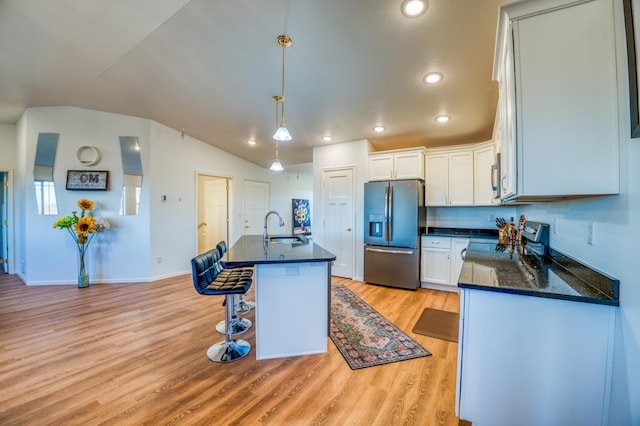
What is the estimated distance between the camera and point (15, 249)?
4770 mm

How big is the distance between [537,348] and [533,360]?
60mm

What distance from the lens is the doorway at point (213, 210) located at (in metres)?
5.89

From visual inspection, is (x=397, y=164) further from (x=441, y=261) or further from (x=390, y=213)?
(x=441, y=261)

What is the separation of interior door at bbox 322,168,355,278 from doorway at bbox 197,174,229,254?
2493 millimetres

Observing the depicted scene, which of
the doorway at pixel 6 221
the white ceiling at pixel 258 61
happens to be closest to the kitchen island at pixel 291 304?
the white ceiling at pixel 258 61

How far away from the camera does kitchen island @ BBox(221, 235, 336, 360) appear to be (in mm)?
2098

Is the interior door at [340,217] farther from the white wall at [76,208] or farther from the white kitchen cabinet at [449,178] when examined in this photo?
the white wall at [76,208]

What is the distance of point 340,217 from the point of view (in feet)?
15.1

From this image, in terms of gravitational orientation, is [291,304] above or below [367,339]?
above

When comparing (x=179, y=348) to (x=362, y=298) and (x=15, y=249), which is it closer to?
(x=362, y=298)

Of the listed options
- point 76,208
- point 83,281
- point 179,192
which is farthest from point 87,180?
point 83,281

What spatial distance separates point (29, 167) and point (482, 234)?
23.1 feet

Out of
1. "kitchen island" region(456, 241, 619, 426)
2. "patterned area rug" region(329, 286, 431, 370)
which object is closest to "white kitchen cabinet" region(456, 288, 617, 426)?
"kitchen island" region(456, 241, 619, 426)

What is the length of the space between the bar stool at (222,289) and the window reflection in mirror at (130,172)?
2.79 meters
